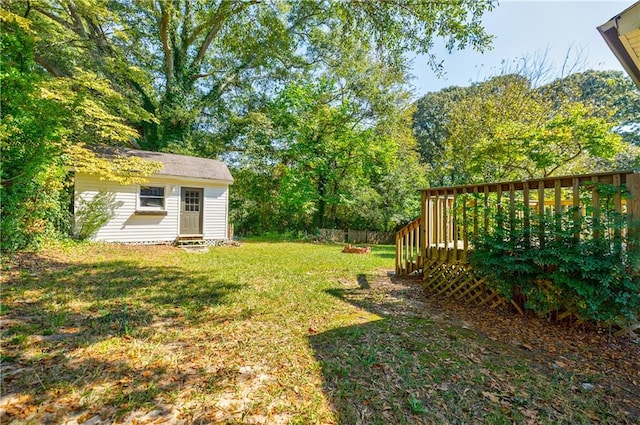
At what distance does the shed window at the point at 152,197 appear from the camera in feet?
33.0

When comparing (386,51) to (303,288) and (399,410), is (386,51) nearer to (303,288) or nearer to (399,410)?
(303,288)

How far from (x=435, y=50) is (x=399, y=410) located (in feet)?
20.2

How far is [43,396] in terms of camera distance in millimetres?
2104

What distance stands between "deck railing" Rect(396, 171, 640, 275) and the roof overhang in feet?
4.78

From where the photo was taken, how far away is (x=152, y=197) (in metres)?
10.2

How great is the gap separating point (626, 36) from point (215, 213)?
38.1 ft

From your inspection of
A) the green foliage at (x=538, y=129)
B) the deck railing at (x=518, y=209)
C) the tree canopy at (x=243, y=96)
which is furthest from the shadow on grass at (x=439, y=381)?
the green foliage at (x=538, y=129)

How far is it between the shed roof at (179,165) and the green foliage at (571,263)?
9909 mm

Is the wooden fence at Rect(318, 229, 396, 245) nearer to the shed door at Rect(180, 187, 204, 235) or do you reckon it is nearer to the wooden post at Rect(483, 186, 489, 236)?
the shed door at Rect(180, 187, 204, 235)

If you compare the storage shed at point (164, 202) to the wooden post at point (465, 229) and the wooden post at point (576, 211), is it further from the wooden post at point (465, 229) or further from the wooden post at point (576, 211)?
the wooden post at point (576, 211)

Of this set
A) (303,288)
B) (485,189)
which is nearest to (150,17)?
(303,288)

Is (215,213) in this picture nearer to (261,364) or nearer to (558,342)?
(261,364)

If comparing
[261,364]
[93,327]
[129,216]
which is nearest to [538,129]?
[261,364]

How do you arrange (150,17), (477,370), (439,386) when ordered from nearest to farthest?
1. (439,386)
2. (477,370)
3. (150,17)
